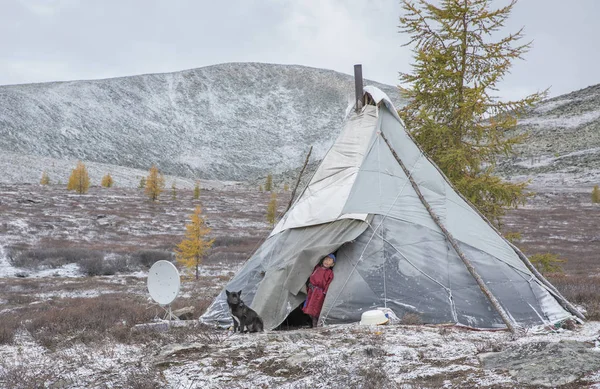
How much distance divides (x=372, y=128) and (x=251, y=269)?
422cm

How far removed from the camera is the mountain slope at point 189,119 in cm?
12656

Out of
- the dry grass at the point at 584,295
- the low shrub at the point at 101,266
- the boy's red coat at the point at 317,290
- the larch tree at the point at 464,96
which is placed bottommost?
the low shrub at the point at 101,266

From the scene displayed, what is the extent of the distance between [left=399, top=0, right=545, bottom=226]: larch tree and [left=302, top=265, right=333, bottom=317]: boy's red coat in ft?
21.0

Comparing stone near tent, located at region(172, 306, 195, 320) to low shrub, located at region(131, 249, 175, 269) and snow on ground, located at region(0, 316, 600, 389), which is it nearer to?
snow on ground, located at region(0, 316, 600, 389)

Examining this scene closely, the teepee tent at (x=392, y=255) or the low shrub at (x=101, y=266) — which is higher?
the teepee tent at (x=392, y=255)

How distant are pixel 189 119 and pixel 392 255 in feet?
500

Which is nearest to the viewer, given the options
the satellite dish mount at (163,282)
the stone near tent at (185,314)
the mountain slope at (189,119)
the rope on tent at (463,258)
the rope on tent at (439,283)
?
the rope on tent at (463,258)

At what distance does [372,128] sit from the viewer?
39.4 ft

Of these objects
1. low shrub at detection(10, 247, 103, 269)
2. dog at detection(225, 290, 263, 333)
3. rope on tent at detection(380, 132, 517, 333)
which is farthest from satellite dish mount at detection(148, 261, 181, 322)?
low shrub at detection(10, 247, 103, 269)

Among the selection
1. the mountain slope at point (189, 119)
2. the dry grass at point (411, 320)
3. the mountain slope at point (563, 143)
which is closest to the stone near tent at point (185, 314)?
the dry grass at point (411, 320)

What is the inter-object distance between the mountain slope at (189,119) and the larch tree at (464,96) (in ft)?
371

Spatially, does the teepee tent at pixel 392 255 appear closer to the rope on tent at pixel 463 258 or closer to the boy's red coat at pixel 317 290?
the rope on tent at pixel 463 258

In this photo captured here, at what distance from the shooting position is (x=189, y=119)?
156 m

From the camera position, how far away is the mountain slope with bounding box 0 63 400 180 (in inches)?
4983
